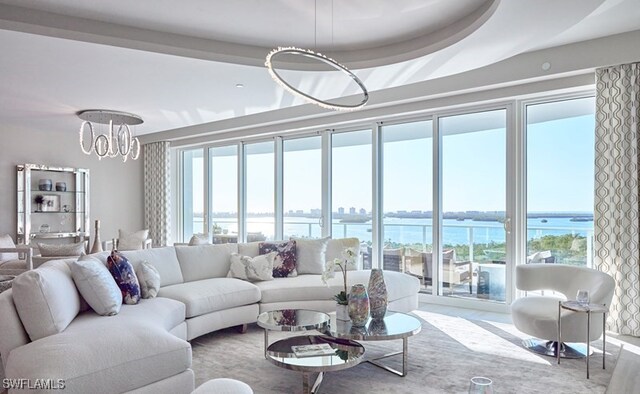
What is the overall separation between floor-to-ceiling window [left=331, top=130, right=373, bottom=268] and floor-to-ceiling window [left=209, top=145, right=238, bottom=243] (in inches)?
88.7

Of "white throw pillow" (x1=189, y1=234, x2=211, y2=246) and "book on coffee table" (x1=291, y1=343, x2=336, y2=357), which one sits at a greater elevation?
"white throw pillow" (x1=189, y1=234, x2=211, y2=246)

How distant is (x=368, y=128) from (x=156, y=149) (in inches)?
188

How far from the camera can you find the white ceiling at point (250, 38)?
327 centimetres

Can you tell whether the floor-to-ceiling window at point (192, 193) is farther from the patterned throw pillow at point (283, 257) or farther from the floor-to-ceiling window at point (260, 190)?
the patterned throw pillow at point (283, 257)

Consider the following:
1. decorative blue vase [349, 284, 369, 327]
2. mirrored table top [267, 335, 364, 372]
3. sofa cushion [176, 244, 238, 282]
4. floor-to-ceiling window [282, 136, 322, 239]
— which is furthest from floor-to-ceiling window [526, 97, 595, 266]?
sofa cushion [176, 244, 238, 282]

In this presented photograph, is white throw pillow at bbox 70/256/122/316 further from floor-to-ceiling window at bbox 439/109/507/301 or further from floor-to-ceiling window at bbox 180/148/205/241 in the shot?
floor-to-ceiling window at bbox 180/148/205/241

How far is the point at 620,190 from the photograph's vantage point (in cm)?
425

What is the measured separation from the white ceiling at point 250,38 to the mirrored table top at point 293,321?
2.37 meters

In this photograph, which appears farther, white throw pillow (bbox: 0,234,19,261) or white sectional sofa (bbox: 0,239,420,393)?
white throw pillow (bbox: 0,234,19,261)

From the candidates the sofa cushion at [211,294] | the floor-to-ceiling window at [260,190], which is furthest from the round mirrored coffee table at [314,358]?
the floor-to-ceiling window at [260,190]

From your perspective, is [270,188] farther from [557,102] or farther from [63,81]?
[557,102]

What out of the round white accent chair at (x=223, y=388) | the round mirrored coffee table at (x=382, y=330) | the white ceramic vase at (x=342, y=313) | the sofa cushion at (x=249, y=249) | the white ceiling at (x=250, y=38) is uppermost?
the white ceiling at (x=250, y=38)

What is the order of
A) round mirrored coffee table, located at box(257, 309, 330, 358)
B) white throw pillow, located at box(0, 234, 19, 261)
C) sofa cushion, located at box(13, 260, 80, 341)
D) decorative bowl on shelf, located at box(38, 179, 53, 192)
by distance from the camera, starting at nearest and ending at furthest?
sofa cushion, located at box(13, 260, 80, 341), round mirrored coffee table, located at box(257, 309, 330, 358), white throw pillow, located at box(0, 234, 19, 261), decorative bowl on shelf, located at box(38, 179, 53, 192)

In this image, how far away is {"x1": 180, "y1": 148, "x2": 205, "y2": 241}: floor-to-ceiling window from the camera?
880cm
